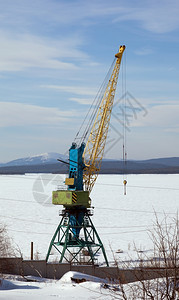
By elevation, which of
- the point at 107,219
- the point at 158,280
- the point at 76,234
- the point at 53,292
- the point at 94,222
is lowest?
the point at 53,292

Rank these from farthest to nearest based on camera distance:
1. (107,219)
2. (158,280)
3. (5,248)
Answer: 1. (107,219)
2. (5,248)
3. (158,280)

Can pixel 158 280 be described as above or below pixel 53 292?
above

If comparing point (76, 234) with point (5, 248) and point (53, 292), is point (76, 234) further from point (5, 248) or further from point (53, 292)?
point (53, 292)

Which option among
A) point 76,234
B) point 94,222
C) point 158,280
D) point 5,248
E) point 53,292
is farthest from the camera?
point 94,222

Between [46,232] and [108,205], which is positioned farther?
[108,205]

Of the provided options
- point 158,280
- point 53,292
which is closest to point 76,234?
point 53,292

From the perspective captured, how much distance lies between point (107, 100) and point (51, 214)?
28597mm

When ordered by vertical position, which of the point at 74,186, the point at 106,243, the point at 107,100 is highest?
the point at 107,100

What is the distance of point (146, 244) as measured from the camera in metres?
57.4

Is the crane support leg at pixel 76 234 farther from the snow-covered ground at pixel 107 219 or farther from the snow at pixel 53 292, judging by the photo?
the snow at pixel 53 292

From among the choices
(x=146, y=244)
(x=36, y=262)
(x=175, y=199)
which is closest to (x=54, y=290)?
(x=36, y=262)

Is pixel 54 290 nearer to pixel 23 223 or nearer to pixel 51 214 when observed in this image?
pixel 23 223

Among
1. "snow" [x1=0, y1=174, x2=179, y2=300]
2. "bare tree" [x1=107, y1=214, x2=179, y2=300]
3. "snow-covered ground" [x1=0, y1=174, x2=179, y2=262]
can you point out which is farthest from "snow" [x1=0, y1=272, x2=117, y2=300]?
"snow-covered ground" [x1=0, y1=174, x2=179, y2=262]

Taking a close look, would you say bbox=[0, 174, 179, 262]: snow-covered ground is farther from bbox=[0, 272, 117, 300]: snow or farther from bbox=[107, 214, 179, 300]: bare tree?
bbox=[107, 214, 179, 300]: bare tree
